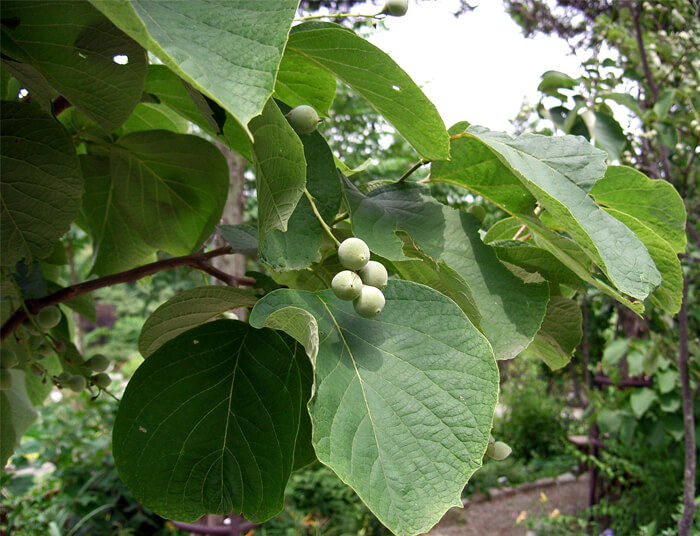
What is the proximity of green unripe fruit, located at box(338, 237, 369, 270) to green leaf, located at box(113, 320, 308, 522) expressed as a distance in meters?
0.12

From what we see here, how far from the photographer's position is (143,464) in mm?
486

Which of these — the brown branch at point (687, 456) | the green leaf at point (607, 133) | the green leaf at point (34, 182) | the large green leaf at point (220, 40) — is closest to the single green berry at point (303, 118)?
the large green leaf at point (220, 40)

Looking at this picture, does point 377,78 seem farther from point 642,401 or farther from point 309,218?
point 642,401

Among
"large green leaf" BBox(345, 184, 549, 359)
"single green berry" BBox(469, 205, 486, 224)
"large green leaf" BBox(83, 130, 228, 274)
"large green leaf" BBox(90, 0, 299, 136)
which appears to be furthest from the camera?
"large green leaf" BBox(83, 130, 228, 274)

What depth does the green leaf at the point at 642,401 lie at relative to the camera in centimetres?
276

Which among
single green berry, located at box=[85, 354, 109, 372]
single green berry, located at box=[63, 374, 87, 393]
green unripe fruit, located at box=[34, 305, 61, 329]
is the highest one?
green unripe fruit, located at box=[34, 305, 61, 329]

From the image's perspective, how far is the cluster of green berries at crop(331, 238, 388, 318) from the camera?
38 centimetres

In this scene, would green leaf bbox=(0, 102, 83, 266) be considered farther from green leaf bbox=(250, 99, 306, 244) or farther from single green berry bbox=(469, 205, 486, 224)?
single green berry bbox=(469, 205, 486, 224)

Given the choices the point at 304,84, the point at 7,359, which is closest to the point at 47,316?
the point at 7,359

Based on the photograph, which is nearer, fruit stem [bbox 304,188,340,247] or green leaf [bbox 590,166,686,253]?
fruit stem [bbox 304,188,340,247]

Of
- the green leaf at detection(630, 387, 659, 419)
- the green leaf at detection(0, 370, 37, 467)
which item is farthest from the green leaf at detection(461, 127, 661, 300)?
the green leaf at detection(630, 387, 659, 419)

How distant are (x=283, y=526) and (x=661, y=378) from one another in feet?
7.16

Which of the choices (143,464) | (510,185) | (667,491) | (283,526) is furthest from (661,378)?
(143,464)

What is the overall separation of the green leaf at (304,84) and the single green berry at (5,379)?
438mm
